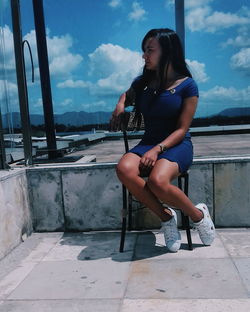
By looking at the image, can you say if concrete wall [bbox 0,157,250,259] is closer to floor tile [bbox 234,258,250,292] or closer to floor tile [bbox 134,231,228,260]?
floor tile [bbox 134,231,228,260]

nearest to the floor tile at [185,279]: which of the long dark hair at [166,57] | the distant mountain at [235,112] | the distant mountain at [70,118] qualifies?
the long dark hair at [166,57]

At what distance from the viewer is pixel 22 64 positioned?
353cm

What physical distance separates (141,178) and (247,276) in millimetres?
951

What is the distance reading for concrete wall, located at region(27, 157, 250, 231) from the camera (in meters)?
3.31

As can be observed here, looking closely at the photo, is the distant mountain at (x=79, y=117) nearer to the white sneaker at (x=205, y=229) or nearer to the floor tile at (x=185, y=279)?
the white sneaker at (x=205, y=229)

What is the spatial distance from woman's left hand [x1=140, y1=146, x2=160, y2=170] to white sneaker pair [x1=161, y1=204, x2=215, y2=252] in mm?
471

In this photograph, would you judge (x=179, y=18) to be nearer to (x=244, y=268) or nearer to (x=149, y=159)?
(x=149, y=159)

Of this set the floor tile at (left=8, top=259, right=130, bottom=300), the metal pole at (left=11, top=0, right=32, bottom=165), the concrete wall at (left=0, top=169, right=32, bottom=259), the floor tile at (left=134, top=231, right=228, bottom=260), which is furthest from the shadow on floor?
the metal pole at (left=11, top=0, right=32, bottom=165)

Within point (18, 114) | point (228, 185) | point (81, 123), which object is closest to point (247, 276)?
point (228, 185)

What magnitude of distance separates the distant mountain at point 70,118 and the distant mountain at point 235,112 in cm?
117

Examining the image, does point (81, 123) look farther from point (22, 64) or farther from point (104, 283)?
point (104, 283)

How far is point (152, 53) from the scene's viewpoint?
286 cm

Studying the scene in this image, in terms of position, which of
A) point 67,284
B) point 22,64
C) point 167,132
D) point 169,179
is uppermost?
point 22,64

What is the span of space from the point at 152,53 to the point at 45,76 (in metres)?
1.51
